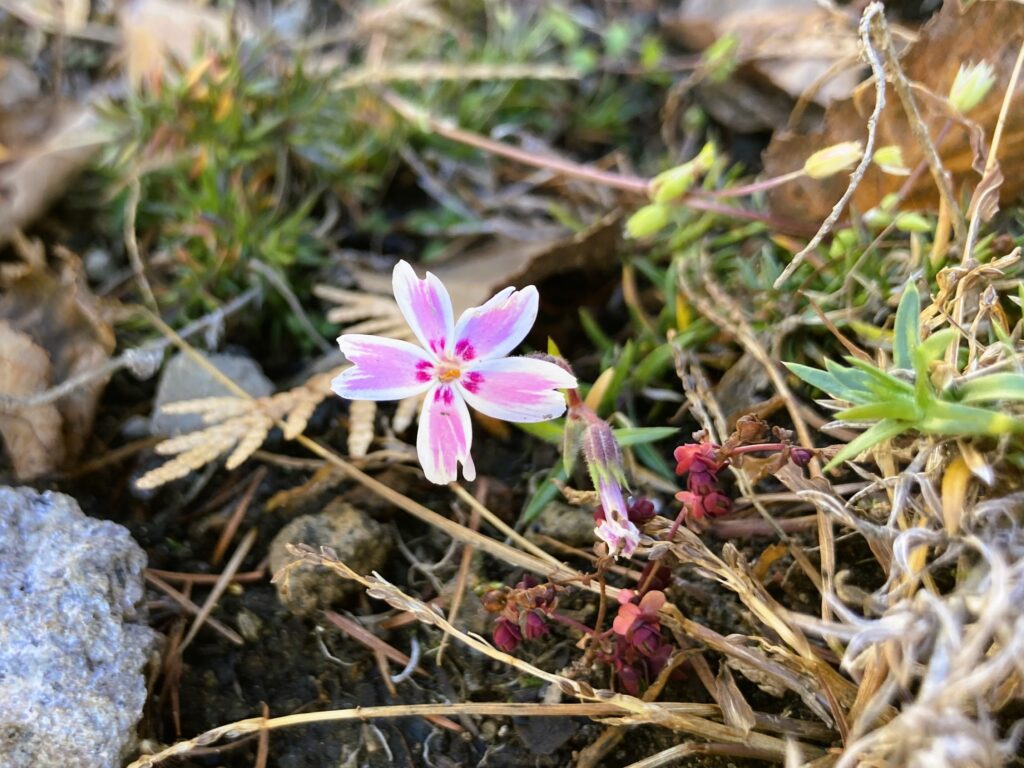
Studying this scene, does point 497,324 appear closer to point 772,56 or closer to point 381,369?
point 381,369

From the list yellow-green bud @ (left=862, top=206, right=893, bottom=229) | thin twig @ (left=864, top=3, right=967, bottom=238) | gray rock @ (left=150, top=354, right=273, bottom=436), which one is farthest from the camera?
gray rock @ (left=150, top=354, right=273, bottom=436)

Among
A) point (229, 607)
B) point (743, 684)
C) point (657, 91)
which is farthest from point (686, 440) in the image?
point (657, 91)

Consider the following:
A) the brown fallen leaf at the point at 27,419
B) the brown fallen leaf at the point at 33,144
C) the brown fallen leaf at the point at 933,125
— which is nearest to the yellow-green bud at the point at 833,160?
the brown fallen leaf at the point at 933,125

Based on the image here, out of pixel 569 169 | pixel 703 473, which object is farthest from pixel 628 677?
pixel 569 169

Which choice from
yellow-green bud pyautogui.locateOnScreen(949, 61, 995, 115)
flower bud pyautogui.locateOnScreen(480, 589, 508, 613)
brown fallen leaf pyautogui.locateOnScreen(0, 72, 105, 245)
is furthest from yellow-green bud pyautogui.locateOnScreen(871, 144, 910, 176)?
brown fallen leaf pyautogui.locateOnScreen(0, 72, 105, 245)

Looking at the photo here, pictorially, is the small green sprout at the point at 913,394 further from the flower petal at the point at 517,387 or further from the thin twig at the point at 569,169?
the thin twig at the point at 569,169

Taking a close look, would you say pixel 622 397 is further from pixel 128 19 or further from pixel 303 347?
pixel 128 19

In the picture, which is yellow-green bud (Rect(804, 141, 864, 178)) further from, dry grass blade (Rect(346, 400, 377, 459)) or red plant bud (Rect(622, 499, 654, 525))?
dry grass blade (Rect(346, 400, 377, 459))
